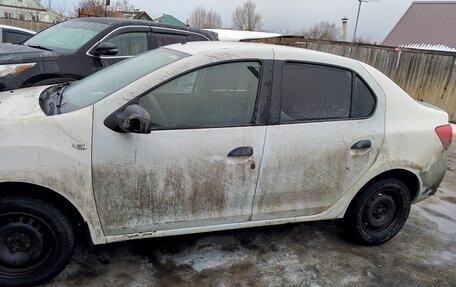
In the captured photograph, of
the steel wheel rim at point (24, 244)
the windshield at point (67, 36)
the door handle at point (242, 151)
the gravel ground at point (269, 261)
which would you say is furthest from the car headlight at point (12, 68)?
the door handle at point (242, 151)

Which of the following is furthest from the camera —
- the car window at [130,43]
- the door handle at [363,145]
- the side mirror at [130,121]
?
the car window at [130,43]

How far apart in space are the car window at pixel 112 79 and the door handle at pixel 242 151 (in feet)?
2.52

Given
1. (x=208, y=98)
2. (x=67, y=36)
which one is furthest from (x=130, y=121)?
(x=67, y=36)

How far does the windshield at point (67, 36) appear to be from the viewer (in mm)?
5953

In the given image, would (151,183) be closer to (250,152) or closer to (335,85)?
(250,152)

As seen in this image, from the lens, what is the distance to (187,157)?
276 cm

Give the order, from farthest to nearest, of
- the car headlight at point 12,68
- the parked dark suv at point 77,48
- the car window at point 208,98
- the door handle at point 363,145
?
the parked dark suv at point 77,48, the car headlight at point 12,68, the door handle at point 363,145, the car window at point 208,98

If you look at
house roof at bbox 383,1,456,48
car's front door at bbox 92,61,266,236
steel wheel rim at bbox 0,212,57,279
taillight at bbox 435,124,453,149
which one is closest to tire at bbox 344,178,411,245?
taillight at bbox 435,124,453,149

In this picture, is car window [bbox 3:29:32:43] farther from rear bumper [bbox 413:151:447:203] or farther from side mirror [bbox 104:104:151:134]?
rear bumper [bbox 413:151:447:203]

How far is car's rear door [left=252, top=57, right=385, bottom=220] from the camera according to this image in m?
3.04

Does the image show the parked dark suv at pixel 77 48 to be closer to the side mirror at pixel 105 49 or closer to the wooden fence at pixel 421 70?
the side mirror at pixel 105 49

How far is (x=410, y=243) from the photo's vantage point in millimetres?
3889

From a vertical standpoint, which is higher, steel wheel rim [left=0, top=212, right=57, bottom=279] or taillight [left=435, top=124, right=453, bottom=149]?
taillight [left=435, top=124, right=453, bottom=149]

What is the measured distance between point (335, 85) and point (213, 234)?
166cm
